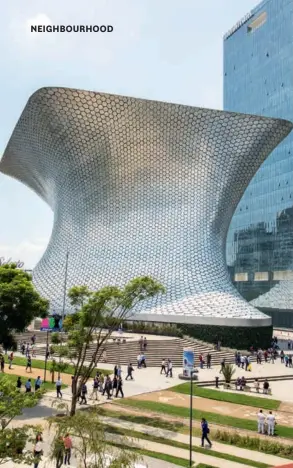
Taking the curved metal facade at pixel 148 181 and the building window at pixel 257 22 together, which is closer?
the curved metal facade at pixel 148 181

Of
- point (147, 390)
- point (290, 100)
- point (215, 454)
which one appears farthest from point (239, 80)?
point (215, 454)

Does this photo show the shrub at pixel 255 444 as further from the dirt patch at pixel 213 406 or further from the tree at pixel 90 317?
the tree at pixel 90 317

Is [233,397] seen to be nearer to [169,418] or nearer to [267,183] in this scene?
[169,418]

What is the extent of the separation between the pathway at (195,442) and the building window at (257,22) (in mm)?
71557

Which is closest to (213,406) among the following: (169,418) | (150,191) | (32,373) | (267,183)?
(169,418)

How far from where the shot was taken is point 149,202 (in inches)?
1661

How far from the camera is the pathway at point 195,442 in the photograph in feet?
40.2

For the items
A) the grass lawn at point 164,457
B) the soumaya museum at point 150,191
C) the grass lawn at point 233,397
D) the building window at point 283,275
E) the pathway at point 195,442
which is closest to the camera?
the grass lawn at point 164,457

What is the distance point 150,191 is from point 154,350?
55.2ft

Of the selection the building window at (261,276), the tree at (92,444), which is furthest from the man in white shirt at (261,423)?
the building window at (261,276)

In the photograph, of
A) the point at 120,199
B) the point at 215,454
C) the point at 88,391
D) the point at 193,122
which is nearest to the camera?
the point at 215,454

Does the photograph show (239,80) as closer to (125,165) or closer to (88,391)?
(125,165)

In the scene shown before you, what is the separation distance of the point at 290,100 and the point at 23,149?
3862 cm

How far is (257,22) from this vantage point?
7556cm
